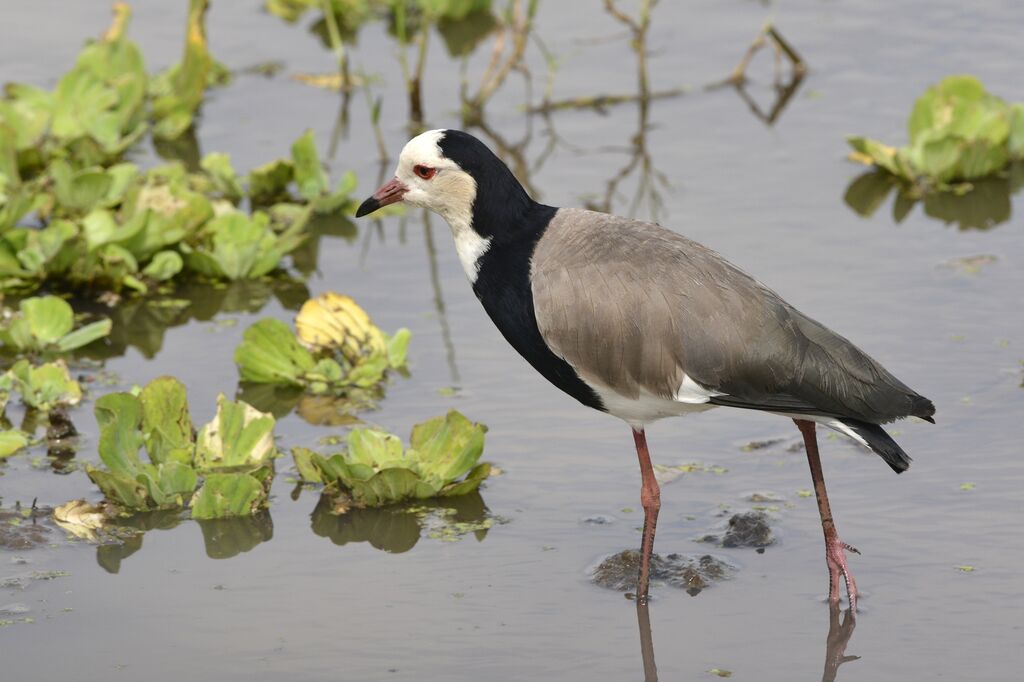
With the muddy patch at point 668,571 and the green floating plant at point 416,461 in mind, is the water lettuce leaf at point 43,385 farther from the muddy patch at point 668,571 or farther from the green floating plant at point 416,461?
the muddy patch at point 668,571

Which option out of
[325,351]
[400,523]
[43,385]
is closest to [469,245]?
[400,523]

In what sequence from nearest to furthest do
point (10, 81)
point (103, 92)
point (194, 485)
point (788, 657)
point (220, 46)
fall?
point (788, 657), point (194, 485), point (103, 92), point (10, 81), point (220, 46)

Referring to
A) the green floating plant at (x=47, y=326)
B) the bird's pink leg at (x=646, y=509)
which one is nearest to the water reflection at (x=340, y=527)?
the bird's pink leg at (x=646, y=509)

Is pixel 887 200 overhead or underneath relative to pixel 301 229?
overhead

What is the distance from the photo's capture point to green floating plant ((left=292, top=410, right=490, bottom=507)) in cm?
581

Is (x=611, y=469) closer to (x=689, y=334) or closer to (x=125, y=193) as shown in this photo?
(x=689, y=334)

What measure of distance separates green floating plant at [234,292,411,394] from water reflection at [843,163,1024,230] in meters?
2.84

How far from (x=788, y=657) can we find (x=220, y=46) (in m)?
6.92

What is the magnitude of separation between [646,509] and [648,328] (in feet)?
2.01

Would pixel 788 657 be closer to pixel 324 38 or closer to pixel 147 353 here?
pixel 147 353

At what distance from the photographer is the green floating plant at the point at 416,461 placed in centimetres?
581

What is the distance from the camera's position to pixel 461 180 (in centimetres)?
551

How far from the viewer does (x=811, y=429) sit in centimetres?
536

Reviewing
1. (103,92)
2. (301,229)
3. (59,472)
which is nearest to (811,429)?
(59,472)
